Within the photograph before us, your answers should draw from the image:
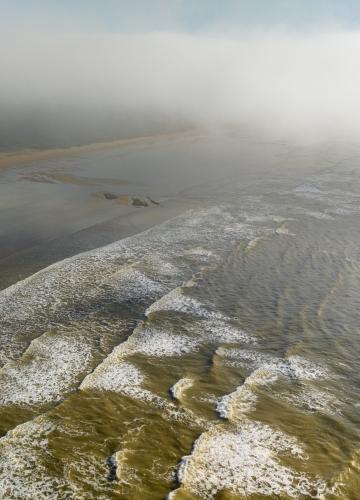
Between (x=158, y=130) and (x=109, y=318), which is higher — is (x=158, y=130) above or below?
above

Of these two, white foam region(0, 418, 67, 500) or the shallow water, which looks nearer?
white foam region(0, 418, 67, 500)

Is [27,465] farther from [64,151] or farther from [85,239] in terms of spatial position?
[64,151]

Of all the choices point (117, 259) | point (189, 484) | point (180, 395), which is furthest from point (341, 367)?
point (117, 259)

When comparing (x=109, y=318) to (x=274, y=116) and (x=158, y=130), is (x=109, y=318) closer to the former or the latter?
(x=158, y=130)

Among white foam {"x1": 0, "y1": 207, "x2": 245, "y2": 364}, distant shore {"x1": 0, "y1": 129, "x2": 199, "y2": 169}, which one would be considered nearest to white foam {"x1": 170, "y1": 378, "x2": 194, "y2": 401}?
white foam {"x1": 0, "y1": 207, "x2": 245, "y2": 364}

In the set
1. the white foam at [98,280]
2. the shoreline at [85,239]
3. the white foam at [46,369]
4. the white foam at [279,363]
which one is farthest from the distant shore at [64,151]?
the white foam at [279,363]

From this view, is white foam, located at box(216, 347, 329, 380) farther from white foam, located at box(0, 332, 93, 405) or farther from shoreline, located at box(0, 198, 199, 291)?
shoreline, located at box(0, 198, 199, 291)
